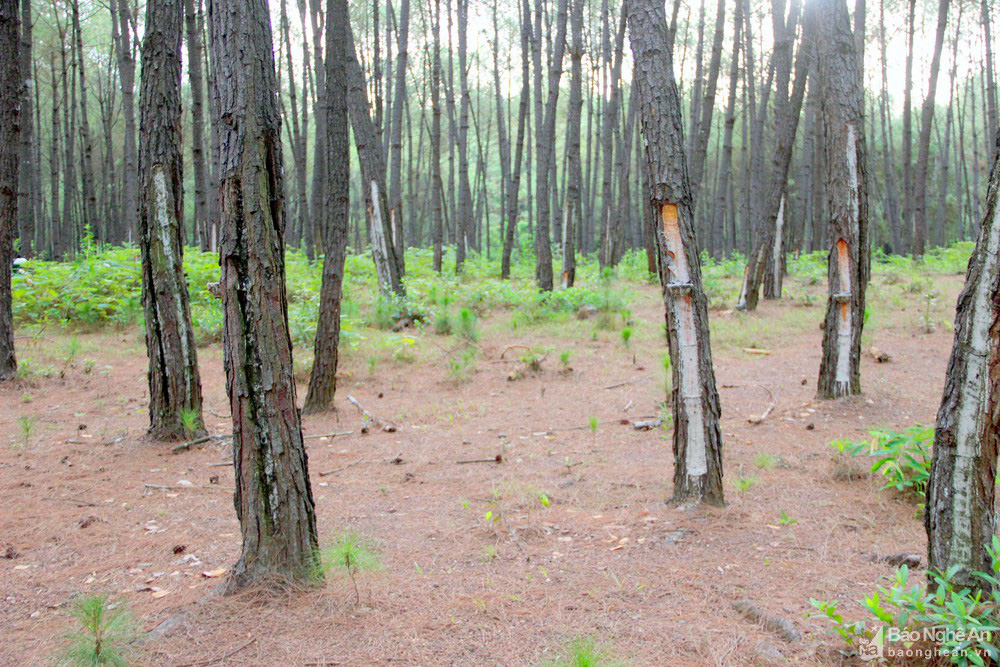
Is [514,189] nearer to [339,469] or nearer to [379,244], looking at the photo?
[379,244]

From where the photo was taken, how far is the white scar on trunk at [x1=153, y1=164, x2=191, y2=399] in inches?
219

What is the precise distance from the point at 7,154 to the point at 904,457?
8606mm

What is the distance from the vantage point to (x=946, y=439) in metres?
2.49

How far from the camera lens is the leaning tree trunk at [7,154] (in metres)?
7.15

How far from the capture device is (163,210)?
5.60 m

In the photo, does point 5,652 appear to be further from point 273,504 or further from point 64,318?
point 64,318

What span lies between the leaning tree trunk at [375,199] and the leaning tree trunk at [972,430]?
10.1 m

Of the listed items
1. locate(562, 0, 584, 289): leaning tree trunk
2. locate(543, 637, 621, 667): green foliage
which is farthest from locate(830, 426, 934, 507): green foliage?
locate(562, 0, 584, 289): leaning tree trunk

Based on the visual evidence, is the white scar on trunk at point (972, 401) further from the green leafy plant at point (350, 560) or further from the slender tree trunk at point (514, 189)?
the slender tree trunk at point (514, 189)

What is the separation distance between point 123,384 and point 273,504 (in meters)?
5.71

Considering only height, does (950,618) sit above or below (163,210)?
below

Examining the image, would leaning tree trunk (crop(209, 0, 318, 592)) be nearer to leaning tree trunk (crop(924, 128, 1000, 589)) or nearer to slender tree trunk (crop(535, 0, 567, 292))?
leaning tree trunk (crop(924, 128, 1000, 589))

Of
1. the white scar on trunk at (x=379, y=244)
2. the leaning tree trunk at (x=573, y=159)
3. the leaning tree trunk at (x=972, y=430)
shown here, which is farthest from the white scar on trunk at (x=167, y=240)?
the leaning tree trunk at (x=573, y=159)

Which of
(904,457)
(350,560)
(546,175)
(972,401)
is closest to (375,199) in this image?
(546,175)
